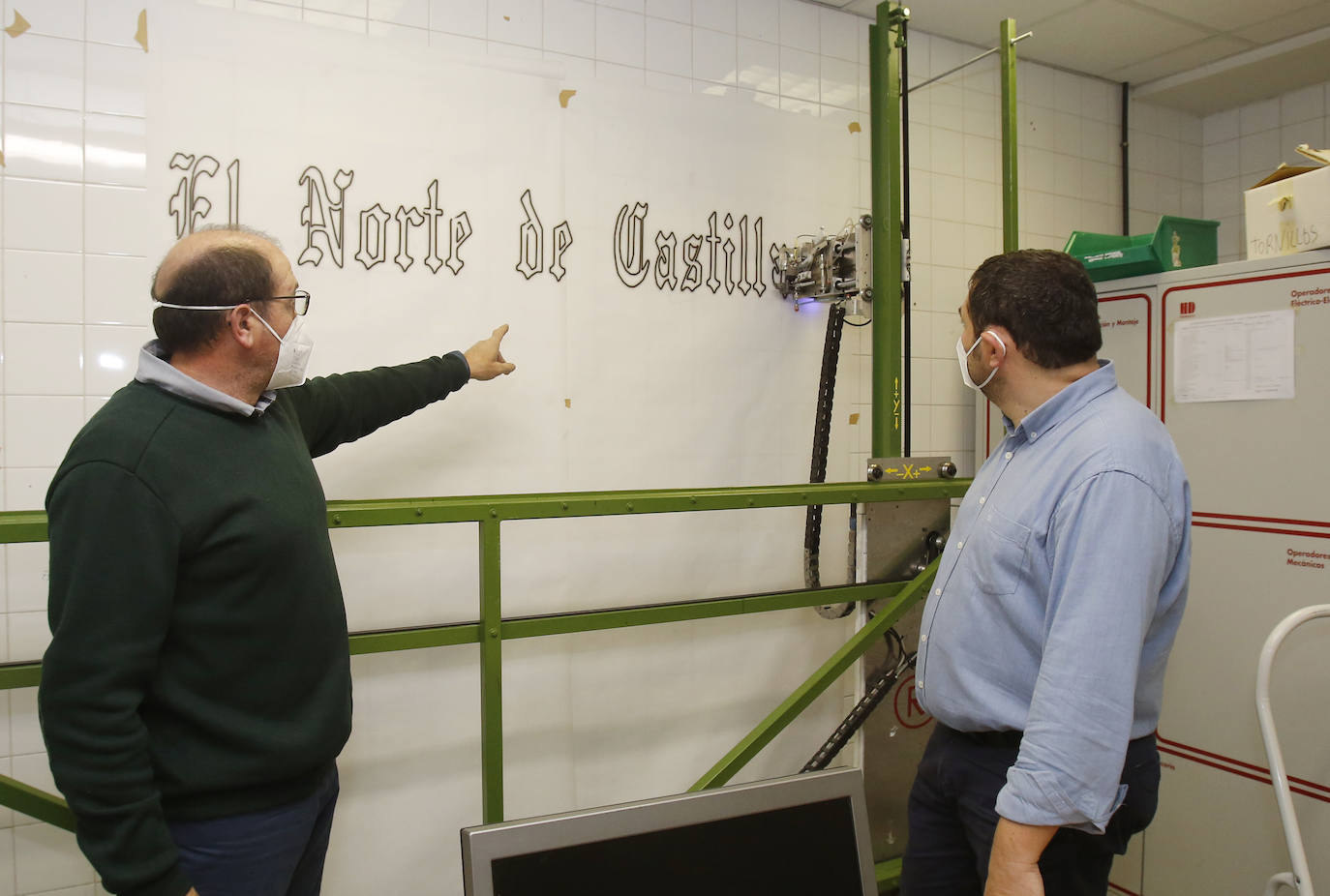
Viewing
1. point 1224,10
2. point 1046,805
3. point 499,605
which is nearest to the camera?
point 1046,805

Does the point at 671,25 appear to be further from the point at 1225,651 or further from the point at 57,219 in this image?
the point at 1225,651

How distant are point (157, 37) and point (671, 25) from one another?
4.44ft

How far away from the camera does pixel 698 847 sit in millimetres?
967

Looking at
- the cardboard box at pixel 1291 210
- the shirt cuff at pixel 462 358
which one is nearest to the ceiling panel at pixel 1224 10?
the cardboard box at pixel 1291 210

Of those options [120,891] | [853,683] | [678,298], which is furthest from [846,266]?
[120,891]

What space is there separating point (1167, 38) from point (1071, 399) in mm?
2484

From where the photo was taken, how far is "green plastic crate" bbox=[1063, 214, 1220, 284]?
2.49m

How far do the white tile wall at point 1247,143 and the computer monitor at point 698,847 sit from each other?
3.67 metres

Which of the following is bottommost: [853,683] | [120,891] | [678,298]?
[853,683]

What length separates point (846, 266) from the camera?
8.41 feet

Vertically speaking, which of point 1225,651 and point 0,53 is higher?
point 0,53

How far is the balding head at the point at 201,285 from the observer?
4.23 ft

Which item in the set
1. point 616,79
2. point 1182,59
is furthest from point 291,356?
point 1182,59

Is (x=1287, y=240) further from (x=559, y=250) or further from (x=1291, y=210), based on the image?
(x=559, y=250)
